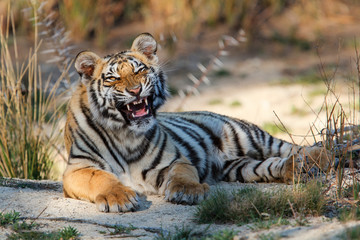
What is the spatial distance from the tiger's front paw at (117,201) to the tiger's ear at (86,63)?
0.98 m

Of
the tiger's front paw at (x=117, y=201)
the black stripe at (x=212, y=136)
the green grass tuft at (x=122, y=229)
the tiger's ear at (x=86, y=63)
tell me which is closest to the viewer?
the green grass tuft at (x=122, y=229)

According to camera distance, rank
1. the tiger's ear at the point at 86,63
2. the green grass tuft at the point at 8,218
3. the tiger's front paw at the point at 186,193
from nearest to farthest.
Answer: the green grass tuft at the point at 8,218 < the tiger's front paw at the point at 186,193 < the tiger's ear at the point at 86,63

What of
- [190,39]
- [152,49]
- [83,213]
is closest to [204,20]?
[190,39]

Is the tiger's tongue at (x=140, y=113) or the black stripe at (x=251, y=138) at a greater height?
the tiger's tongue at (x=140, y=113)

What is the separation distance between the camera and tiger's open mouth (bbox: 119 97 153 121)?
12.9 ft

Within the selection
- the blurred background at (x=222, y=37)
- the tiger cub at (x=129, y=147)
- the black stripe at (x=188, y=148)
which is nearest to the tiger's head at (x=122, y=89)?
the tiger cub at (x=129, y=147)

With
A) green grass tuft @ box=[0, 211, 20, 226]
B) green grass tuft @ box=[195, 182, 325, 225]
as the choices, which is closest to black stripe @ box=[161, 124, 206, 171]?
green grass tuft @ box=[195, 182, 325, 225]

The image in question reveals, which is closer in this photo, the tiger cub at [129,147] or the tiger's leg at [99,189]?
the tiger's leg at [99,189]

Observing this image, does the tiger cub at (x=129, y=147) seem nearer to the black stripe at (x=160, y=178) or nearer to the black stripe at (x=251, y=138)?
the black stripe at (x=160, y=178)

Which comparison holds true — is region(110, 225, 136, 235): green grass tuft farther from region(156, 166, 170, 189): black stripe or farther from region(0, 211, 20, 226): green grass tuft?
region(156, 166, 170, 189): black stripe

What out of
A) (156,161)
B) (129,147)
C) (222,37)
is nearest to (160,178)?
(156,161)

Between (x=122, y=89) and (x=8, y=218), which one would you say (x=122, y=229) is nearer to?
(x=8, y=218)

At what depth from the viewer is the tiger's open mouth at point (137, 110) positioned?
12.9 ft

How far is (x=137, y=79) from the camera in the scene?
3891 mm
